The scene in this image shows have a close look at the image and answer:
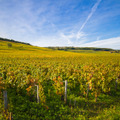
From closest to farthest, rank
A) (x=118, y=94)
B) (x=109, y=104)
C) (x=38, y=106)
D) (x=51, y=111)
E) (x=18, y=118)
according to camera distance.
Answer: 1. (x=18, y=118)
2. (x=51, y=111)
3. (x=38, y=106)
4. (x=109, y=104)
5. (x=118, y=94)

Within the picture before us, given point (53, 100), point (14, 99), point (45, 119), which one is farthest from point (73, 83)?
point (14, 99)

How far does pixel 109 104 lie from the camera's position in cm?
511

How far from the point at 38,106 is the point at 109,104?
15.6ft

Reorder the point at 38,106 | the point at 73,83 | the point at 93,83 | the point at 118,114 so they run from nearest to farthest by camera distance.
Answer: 1. the point at 118,114
2. the point at 38,106
3. the point at 93,83
4. the point at 73,83

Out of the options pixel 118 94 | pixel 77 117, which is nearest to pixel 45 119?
pixel 77 117

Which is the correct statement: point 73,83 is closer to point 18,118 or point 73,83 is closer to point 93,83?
point 93,83

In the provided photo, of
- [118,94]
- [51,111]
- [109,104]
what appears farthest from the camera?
[118,94]

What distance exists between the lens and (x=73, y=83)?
7.48 m

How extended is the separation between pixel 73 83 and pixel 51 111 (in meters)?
3.72

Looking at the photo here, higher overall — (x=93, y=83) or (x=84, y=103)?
(x=93, y=83)

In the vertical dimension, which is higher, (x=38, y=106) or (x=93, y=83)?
(x=93, y=83)

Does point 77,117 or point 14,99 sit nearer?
point 77,117

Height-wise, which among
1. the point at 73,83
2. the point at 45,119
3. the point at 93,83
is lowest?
the point at 45,119

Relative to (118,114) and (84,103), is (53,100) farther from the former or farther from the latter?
(118,114)
